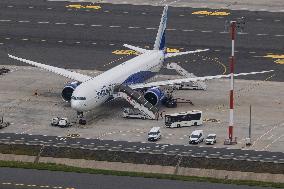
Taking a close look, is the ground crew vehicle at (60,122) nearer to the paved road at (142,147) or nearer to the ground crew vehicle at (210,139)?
the paved road at (142,147)

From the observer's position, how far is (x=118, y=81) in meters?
169

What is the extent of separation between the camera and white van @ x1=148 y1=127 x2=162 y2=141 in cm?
15300

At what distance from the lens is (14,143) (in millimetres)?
151250

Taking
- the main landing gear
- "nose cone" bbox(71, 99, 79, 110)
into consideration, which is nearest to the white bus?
the main landing gear

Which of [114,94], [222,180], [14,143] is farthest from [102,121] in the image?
[222,180]

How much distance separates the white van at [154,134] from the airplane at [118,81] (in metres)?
11.7

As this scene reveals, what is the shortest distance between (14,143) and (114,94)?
22.7 m

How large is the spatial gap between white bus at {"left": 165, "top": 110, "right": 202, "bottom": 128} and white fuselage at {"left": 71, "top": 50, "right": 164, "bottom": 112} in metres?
11.0

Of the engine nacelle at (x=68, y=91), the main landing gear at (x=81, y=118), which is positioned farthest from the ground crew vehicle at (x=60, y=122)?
the engine nacelle at (x=68, y=91)

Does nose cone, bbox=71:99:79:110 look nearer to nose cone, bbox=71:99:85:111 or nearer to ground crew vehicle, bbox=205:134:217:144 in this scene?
nose cone, bbox=71:99:85:111

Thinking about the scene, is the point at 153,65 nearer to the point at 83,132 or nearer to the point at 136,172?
the point at 83,132

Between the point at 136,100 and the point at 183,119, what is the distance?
933 centimetres

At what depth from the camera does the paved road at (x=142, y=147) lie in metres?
145

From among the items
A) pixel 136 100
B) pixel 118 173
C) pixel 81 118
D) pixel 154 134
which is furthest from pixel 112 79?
pixel 118 173
